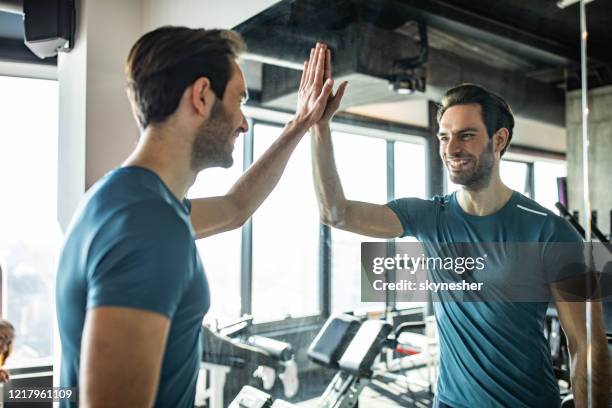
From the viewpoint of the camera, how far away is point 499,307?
143 centimetres

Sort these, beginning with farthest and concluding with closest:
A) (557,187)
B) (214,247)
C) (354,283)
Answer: (214,247) < (354,283) < (557,187)

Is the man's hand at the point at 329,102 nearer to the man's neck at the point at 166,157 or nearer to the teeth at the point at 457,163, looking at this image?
the teeth at the point at 457,163

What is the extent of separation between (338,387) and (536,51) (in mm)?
1411

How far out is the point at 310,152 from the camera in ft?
5.89

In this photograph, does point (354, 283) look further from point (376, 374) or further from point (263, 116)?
point (263, 116)

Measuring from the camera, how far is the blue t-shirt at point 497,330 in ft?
4.52

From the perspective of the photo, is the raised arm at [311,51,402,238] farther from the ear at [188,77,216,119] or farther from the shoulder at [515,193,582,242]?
the ear at [188,77,216,119]

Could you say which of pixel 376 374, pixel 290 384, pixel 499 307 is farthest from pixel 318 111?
pixel 290 384

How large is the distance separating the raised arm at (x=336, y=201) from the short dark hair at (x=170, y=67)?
545 millimetres

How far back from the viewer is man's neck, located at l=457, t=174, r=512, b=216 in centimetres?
141

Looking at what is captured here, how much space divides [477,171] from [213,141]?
72 cm

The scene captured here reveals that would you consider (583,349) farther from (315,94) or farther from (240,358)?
(240,358)

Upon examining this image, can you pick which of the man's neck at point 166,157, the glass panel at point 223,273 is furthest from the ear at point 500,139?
the glass panel at point 223,273

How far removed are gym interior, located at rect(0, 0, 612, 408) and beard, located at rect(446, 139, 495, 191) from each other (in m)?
0.03
